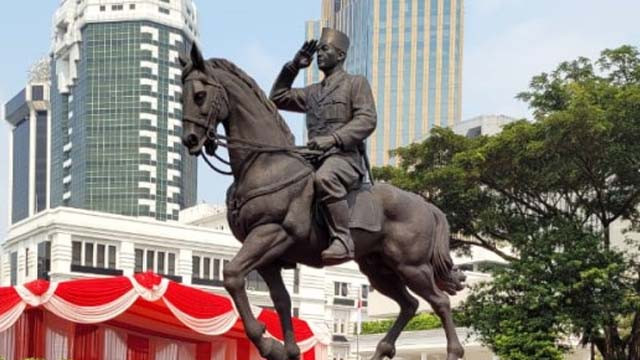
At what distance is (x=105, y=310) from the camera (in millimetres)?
24156

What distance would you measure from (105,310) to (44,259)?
122 ft

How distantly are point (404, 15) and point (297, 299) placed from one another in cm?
8307

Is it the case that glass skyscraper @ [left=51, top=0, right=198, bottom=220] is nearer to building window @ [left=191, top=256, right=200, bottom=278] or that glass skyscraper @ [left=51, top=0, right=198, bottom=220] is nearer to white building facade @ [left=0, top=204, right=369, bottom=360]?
white building facade @ [left=0, top=204, right=369, bottom=360]

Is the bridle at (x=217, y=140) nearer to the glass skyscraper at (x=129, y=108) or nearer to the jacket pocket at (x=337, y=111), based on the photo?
the jacket pocket at (x=337, y=111)

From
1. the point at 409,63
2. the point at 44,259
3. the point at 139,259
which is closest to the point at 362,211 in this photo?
the point at 44,259

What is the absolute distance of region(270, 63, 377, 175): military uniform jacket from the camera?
874 cm

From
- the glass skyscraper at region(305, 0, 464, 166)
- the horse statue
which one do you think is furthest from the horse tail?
the glass skyscraper at region(305, 0, 464, 166)

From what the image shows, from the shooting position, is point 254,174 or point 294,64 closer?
point 254,174

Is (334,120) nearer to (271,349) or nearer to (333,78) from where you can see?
(333,78)

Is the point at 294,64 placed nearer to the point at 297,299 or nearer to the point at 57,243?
the point at 57,243

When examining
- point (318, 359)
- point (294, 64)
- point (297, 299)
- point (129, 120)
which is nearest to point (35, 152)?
point (129, 120)

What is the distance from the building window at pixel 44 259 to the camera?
59.5m

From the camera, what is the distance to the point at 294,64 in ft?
29.9

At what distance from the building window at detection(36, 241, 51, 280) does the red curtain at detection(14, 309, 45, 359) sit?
3589cm
